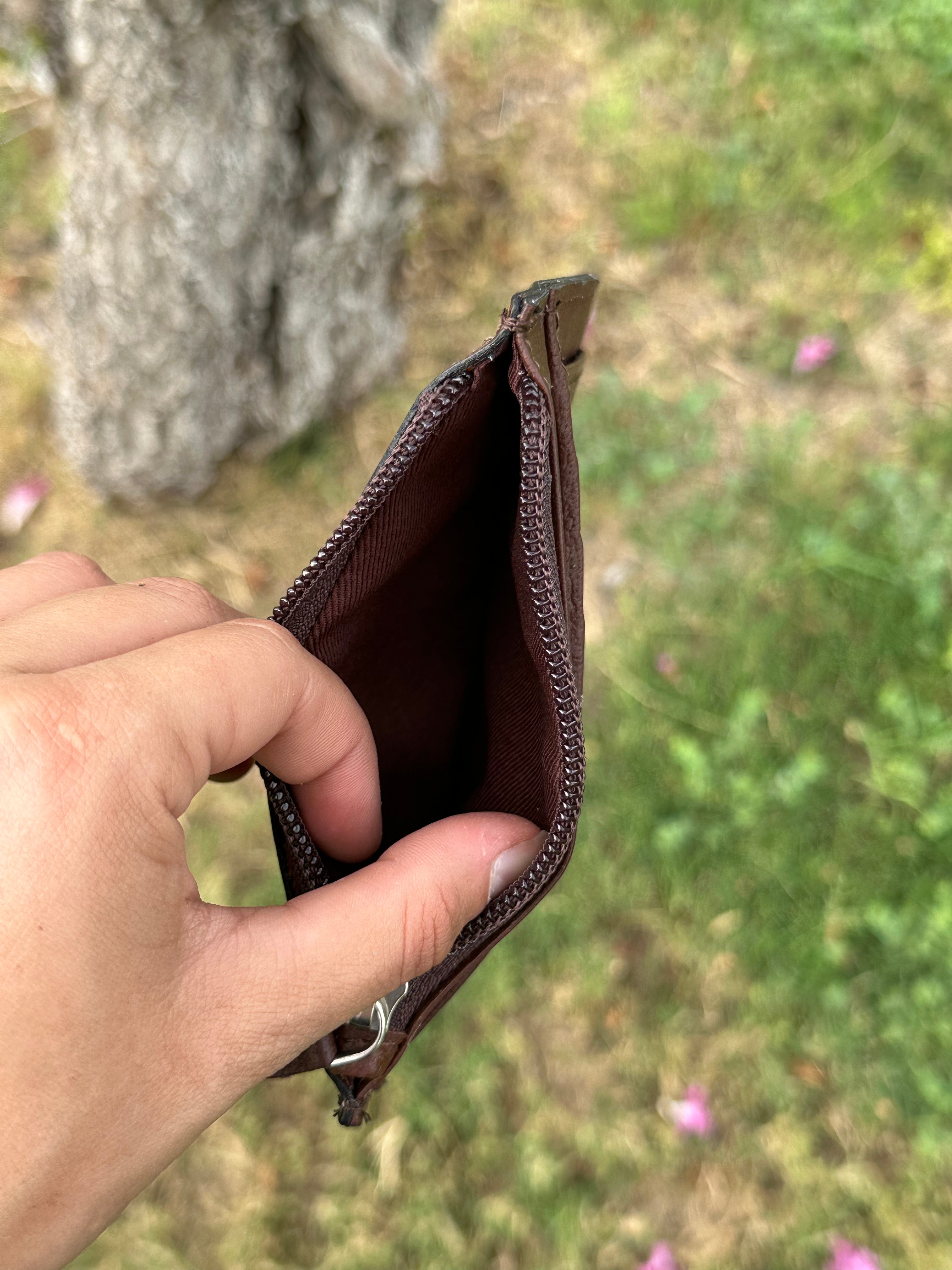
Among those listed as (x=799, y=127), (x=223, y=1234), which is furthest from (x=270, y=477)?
(x=223, y=1234)

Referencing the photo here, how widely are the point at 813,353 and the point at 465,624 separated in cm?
186

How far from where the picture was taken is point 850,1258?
7.16ft

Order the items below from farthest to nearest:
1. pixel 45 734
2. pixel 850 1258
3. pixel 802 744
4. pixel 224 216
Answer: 1. pixel 802 744
2. pixel 224 216
3. pixel 850 1258
4. pixel 45 734

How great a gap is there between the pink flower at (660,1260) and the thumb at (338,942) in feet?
5.40

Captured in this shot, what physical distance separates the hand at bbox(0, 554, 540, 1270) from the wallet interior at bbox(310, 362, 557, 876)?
153 millimetres

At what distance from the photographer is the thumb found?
1.10 metres

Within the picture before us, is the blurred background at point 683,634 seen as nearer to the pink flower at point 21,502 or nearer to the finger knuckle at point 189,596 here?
the pink flower at point 21,502

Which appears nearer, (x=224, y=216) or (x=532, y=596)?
(x=532, y=596)

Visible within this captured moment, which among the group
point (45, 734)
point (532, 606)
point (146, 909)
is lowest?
point (532, 606)

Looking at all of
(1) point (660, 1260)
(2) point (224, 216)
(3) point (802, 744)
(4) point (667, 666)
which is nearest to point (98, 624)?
(2) point (224, 216)

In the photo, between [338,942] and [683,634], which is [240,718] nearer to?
[338,942]

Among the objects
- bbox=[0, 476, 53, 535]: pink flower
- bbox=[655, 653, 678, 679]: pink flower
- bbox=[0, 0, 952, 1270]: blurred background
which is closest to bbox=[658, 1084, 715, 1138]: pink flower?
bbox=[0, 0, 952, 1270]: blurred background

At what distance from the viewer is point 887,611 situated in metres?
2.53

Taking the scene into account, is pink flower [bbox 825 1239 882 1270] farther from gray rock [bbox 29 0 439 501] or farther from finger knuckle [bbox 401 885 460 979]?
gray rock [bbox 29 0 439 501]
